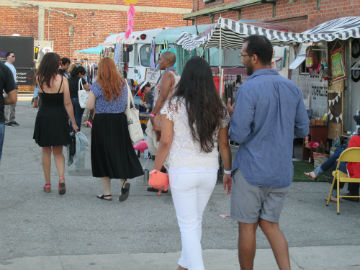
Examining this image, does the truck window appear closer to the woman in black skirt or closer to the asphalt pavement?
the asphalt pavement

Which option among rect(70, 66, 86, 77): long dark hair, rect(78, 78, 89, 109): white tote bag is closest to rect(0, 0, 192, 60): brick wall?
rect(70, 66, 86, 77): long dark hair

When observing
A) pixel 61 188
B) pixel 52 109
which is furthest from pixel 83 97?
pixel 61 188

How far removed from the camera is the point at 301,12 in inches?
545

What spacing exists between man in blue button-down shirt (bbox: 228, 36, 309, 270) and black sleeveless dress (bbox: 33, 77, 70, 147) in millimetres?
4000

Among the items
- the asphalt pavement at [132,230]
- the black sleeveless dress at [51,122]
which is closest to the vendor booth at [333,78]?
the asphalt pavement at [132,230]

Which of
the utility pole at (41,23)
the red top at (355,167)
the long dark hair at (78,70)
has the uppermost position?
the utility pole at (41,23)

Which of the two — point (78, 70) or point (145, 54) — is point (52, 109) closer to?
point (78, 70)

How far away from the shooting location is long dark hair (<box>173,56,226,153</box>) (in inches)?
168

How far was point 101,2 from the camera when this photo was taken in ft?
117

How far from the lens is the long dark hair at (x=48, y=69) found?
7523mm

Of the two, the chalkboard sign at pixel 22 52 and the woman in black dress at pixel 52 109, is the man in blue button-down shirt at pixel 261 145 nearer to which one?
the woman in black dress at pixel 52 109

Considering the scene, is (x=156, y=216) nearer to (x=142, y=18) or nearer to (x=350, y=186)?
(x=350, y=186)

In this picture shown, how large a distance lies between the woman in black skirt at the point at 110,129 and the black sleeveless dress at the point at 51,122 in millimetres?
504

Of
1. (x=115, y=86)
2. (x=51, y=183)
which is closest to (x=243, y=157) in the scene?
(x=115, y=86)
